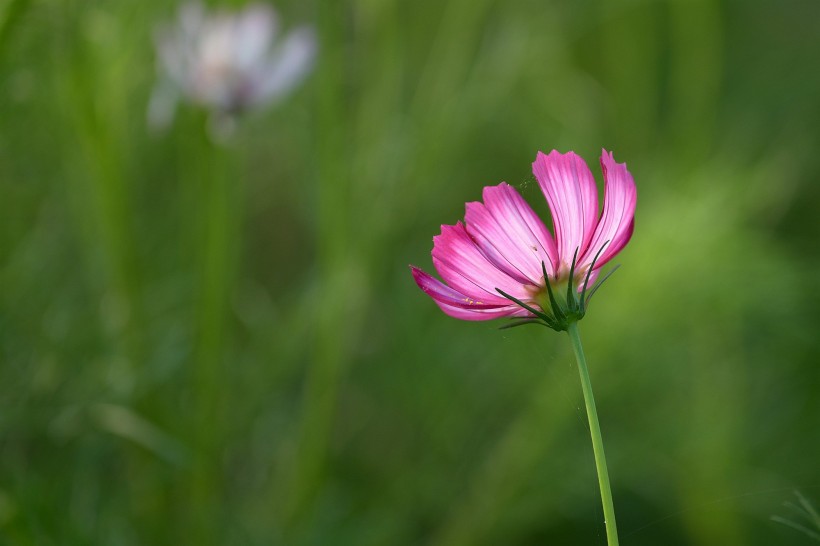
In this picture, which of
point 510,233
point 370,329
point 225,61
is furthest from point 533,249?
point 370,329

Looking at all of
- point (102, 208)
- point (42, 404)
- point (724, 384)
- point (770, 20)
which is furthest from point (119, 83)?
point (770, 20)

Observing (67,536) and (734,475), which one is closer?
(67,536)

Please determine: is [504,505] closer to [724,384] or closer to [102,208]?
[724,384]

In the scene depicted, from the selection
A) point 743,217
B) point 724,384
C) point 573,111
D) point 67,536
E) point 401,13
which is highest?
point 401,13

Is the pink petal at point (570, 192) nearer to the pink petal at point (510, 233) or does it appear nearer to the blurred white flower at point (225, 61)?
the pink petal at point (510, 233)

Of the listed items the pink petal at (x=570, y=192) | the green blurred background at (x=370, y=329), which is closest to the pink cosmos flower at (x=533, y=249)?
the pink petal at (x=570, y=192)

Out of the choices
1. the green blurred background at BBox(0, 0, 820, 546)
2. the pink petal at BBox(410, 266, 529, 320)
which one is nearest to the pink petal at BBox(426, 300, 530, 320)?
the pink petal at BBox(410, 266, 529, 320)

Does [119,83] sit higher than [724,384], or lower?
higher

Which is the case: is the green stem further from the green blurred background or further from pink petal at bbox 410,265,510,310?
the green blurred background
